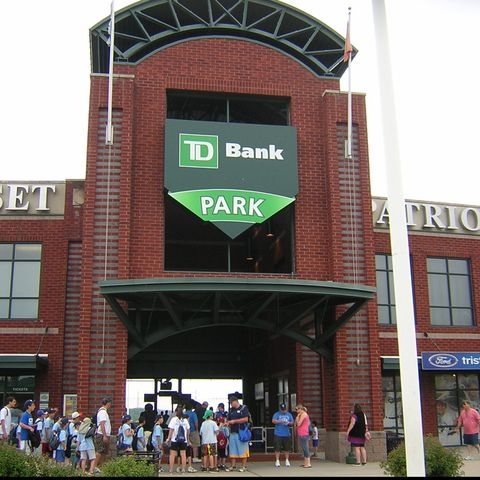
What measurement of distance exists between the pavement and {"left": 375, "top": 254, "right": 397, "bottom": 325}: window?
7552 millimetres

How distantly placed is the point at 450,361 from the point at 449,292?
308 cm

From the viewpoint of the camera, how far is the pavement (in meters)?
15.9

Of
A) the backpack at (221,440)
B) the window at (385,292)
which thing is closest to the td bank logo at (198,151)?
the backpack at (221,440)

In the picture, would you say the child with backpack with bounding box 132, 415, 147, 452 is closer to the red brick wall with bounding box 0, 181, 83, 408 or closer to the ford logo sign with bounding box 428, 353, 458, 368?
the red brick wall with bounding box 0, 181, 83, 408

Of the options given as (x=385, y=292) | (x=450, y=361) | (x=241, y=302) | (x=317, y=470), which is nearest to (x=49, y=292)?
(x=241, y=302)

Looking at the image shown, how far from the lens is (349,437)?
18.0m

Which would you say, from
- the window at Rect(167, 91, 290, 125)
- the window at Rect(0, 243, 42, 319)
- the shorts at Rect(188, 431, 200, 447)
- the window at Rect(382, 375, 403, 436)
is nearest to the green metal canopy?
the window at Rect(167, 91, 290, 125)

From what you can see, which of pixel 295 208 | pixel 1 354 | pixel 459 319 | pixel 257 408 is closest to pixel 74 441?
pixel 1 354

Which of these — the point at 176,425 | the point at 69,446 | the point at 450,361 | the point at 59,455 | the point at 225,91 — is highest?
the point at 225,91

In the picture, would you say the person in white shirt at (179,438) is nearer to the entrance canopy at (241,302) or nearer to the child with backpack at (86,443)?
the child with backpack at (86,443)

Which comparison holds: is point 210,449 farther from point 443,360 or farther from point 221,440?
point 443,360

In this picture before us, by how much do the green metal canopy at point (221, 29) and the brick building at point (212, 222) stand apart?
60 mm

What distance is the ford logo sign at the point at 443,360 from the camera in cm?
2492

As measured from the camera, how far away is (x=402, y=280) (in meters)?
9.50
